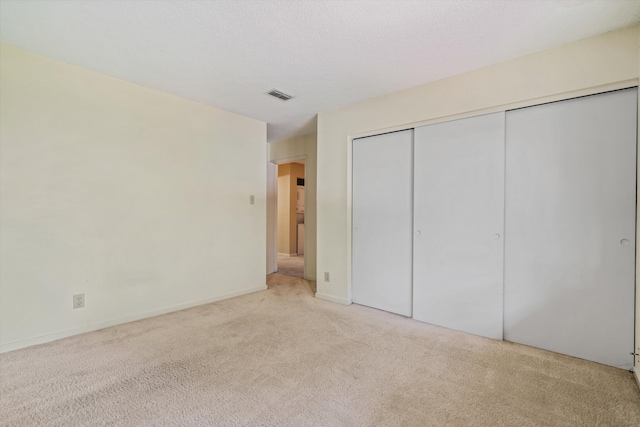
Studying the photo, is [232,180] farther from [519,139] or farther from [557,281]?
[557,281]

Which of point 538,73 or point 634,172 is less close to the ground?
point 538,73

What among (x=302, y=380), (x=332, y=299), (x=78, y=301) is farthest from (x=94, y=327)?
(x=332, y=299)

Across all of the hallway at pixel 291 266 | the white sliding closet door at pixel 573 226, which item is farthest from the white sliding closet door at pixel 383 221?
the hallway at pixel 291 266

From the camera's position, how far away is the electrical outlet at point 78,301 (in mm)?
2545

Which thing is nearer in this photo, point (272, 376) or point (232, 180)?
point (272, 376)

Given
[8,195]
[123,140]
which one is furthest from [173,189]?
[8,195]

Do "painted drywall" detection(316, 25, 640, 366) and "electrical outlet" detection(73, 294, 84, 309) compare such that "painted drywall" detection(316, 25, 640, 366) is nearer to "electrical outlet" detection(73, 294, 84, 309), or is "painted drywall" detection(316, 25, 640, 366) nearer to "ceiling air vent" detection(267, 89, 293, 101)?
"ceiling air vent" detection(267, 89, 293, 101)

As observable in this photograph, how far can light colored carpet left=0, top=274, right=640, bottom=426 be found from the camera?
153 cm

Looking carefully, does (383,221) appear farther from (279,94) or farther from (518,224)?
(279,94)

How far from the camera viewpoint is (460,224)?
2678 mm

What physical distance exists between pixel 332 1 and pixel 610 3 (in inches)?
66.3

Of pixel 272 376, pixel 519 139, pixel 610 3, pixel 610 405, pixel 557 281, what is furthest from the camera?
pixel 519 139

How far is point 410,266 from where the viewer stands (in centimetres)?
303

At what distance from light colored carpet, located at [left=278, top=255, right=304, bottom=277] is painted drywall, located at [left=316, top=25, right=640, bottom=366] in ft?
5.22
